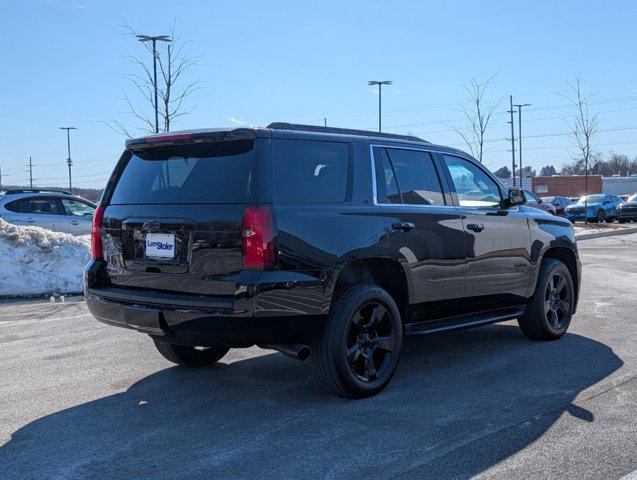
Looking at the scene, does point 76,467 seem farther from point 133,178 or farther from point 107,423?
point 133,178

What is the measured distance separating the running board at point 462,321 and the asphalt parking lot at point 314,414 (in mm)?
355

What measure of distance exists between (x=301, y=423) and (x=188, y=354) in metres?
1.69

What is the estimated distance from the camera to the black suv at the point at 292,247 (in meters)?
4.52

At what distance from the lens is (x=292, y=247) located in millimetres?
4559

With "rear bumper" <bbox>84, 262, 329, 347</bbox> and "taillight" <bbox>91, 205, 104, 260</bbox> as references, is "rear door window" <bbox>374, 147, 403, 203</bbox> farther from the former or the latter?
"taillight" <bbox>91, 205, 104, 260</bbox>

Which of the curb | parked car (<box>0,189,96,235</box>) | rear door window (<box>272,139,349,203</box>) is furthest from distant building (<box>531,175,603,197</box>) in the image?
rear door window (<box>272,139,349,203</box>)

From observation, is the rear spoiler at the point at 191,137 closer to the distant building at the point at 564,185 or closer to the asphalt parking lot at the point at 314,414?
the asphalt parking lot at the point at 314,414

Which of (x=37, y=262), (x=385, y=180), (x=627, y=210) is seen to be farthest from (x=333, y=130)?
(x=627, y=210)

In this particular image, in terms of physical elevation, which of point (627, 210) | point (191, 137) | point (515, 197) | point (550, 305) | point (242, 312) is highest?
point (191, 137)

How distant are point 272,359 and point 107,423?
6.48 feet

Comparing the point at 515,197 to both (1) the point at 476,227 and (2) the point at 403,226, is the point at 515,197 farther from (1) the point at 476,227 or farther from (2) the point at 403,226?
(2) the point at 403,226

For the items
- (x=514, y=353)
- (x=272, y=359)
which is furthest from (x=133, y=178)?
(x=514, y=353)

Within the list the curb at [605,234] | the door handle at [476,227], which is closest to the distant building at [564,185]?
the curb at [605,234]

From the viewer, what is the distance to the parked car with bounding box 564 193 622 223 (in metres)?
34.3
